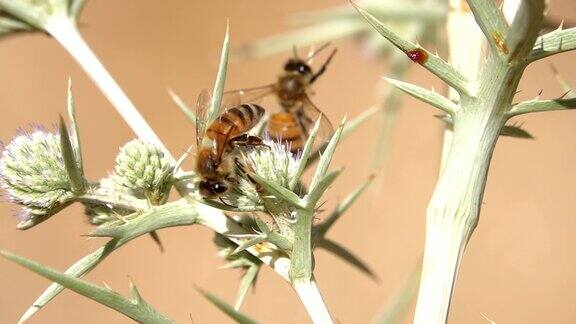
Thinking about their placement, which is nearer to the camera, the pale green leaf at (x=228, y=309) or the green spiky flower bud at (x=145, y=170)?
the pale green leaf at (x=228, y=309)

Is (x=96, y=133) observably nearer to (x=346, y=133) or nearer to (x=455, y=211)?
(x=346, y=133)

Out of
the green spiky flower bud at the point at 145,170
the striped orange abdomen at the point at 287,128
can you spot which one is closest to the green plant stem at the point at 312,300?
the green spiky flower bud at the point at 145,170

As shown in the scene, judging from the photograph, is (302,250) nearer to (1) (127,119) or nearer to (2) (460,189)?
(2) (460,189)

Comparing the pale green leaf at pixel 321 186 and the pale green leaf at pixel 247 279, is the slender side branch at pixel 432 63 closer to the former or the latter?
the pale green leaf at pixel 321 186

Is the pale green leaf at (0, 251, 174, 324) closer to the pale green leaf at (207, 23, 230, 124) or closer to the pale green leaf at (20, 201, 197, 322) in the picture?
the pale green leaf at (20, 201, 197, 322)

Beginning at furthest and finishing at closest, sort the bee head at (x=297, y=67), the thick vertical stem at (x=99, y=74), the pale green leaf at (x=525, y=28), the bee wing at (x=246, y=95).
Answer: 1. the bee head at (x=297, y=67)
2. the bee wing at (x=246, y=95)
3. the thick vertical stem at (x=99, y=74)
4. the pale green leaf at (x=525, y=28)

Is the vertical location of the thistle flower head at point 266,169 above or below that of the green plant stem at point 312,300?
above

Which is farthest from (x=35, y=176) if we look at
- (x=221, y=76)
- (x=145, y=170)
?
(x=221, y=76)

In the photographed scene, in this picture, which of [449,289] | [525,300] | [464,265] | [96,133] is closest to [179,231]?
[96,133]
